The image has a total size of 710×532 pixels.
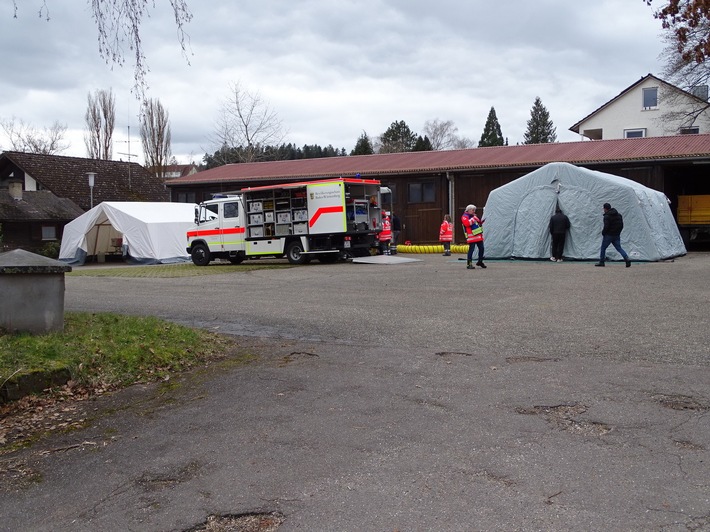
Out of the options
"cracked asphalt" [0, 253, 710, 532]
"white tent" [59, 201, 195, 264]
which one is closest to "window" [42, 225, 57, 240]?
"white tent" [59, 201, 195, 264]

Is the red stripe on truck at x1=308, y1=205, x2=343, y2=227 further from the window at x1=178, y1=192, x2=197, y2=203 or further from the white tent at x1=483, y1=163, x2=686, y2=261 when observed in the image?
the window at x1=178, y1=192, x2=197, y2=203

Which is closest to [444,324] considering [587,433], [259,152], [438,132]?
[587,433]

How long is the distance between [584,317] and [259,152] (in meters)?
47.4

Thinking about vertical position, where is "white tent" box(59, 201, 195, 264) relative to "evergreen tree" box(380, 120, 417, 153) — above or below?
below

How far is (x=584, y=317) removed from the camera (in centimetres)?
970

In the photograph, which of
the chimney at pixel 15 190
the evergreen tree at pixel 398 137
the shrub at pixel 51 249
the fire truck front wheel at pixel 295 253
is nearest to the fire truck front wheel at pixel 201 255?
the fire truck front wheel at pixel 295 253

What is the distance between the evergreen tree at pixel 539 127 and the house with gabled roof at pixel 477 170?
58.9m

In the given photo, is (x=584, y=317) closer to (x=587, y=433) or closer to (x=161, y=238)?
(x=587, y=433)

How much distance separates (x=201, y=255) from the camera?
25062 millimetres

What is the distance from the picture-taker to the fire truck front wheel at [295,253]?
74.9 feet

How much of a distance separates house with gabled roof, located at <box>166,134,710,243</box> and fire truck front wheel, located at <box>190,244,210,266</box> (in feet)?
25.2

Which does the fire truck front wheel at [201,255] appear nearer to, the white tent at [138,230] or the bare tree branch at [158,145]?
the white tent at [138,230]

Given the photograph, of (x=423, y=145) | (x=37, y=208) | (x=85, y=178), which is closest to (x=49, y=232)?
(x=37, y=208)

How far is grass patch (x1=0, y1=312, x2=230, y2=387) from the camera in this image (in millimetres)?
6504
